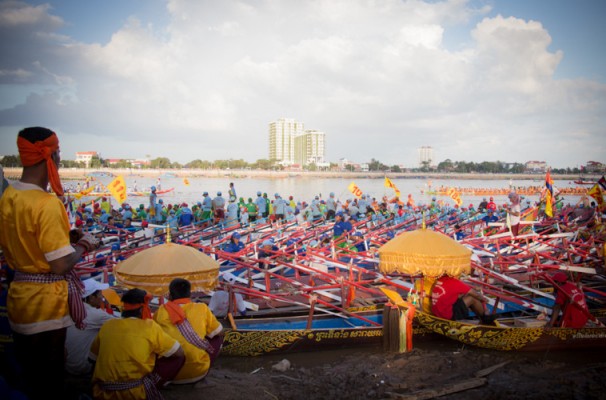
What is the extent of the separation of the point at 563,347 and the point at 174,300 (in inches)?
216

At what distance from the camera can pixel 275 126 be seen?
167m

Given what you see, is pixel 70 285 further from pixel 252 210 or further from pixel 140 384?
pixel 252 210

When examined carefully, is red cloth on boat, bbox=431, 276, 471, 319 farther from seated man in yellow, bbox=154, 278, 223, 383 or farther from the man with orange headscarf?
the man with orange headscarf

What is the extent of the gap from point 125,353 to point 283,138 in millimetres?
167053

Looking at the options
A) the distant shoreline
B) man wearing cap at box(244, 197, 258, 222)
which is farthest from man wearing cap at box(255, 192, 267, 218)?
the distant shoreline

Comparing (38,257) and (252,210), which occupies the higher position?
(38,257)

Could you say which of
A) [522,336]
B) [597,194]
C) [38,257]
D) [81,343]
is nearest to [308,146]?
[597,194]

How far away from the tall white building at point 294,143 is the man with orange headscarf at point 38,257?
163 m

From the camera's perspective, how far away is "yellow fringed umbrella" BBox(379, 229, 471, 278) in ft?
19.5

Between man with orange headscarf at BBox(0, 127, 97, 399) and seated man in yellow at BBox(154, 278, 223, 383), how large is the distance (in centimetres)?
134

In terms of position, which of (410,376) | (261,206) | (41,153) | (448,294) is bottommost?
(410,376)

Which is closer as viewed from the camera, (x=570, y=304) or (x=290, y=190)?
(x=570, y=304)

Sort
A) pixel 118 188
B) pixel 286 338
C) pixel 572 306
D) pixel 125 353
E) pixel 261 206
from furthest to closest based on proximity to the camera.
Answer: pixel 261 206 < pixel 118 188 < pixel 286 338 < pixel 572 306 < pixel 125 353

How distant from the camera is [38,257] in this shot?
105 inches
